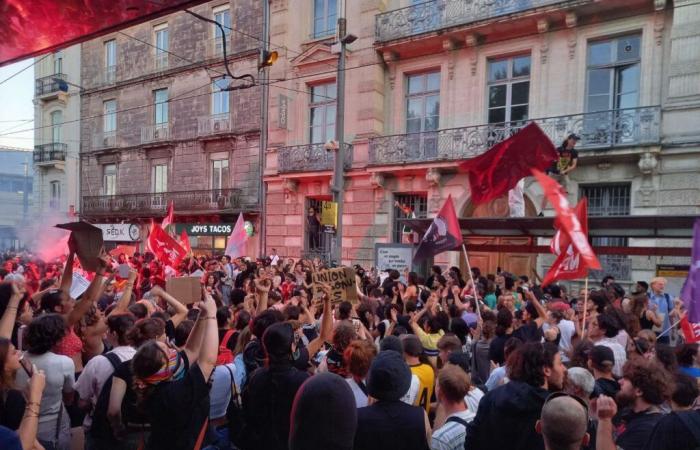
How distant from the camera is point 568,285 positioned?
46.2 feet

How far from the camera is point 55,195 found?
2953 centimetres

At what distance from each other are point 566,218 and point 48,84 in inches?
1223

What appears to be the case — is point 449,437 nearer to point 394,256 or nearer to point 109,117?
point 394,256

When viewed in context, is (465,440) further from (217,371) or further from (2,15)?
(2,15)

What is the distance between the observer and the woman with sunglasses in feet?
9.16

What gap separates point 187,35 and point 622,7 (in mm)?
17400

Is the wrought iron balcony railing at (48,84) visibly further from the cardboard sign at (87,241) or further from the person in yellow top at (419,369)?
the person in yellow top at (419,369)

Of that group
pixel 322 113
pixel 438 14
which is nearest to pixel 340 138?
pixel 438 14

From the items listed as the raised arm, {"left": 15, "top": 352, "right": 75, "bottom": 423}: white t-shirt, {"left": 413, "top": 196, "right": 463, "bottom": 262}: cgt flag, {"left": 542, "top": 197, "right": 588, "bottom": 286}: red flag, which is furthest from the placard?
{"left": 15, "top": 352, "right": 75, "bottom": 423}: white t-shirt

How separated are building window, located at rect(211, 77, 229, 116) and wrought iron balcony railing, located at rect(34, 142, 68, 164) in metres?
11.7

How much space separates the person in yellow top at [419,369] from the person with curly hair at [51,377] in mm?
2439

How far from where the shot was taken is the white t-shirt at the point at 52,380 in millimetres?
3389

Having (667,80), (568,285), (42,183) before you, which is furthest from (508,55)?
(42,183)

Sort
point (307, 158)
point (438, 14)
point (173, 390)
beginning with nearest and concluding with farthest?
point (173, 390) → point (438, 14) → point (307, 158)
